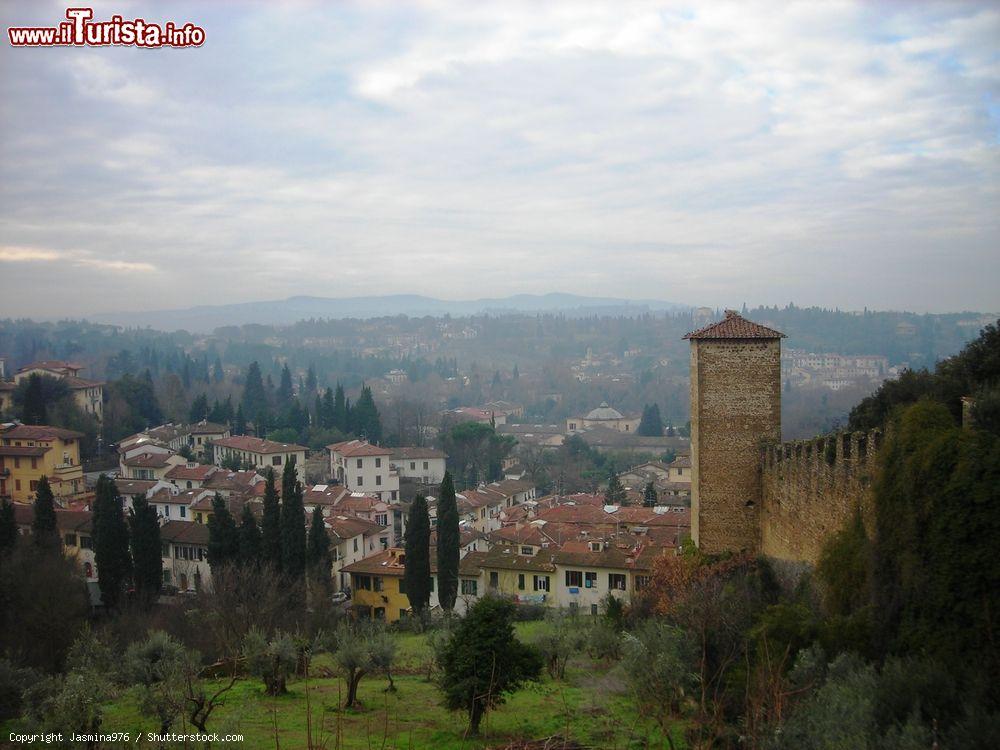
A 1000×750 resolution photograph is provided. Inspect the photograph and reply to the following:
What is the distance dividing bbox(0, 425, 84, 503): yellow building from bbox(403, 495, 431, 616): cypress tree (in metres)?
19.6

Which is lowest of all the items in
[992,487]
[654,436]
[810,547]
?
[654,436]

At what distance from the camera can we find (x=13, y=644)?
54.4 ft

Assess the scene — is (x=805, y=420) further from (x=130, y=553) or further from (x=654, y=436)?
(x=130, y=553)

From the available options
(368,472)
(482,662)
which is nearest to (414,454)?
(368,472)

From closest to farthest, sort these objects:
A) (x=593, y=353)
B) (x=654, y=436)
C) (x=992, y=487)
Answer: (x=992, y=487), (x=654, y=436), (x=593, y=353)

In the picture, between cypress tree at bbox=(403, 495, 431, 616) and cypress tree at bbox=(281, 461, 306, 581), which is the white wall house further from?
cypress tree at bbox=(403, 495, 431, 616)

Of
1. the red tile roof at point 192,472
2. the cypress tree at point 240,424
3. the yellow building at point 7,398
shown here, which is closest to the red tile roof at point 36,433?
the red tile roof at point 192,472

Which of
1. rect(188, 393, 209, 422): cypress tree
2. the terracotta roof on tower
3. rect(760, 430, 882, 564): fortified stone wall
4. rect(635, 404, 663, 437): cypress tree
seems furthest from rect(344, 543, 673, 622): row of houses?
rect(635, 404, 663, 437): cypress tree

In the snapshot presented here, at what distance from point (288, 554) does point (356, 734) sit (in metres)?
14.5

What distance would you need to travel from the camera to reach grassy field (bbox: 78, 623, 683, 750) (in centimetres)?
881

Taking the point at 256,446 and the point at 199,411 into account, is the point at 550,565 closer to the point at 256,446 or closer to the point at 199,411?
the point at 256,446

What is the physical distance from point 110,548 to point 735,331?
18.8 metres

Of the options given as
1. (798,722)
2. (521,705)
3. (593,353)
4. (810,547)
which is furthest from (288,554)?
(593,353)

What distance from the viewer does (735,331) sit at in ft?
46.0
